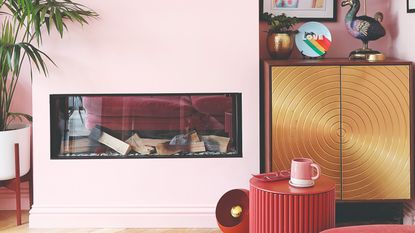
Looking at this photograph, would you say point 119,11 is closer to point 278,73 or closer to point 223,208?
point 278,73

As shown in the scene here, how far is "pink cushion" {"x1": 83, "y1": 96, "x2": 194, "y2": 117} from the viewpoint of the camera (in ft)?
10.3

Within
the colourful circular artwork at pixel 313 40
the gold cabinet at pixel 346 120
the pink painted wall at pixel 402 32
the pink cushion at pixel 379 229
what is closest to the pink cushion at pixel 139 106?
the gold cabinet at pixel 346 120

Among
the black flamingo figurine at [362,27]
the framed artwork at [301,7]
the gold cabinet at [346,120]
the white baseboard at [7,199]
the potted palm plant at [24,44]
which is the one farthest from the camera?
the white baseboard at [7,199]

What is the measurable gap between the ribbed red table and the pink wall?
133cm

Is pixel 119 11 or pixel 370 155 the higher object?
pixel 119 11

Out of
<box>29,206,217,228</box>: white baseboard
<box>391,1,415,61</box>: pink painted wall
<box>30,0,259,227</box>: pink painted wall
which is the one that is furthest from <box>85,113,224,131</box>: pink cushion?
<box>391,1,415,61</box>: pink painted wall

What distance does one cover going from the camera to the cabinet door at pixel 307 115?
9.43 feet

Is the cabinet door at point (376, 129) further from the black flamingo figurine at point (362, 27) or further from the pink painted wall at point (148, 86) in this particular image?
the pink painted wall at point (148, 86)

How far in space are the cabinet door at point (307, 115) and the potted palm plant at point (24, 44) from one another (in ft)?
3.82

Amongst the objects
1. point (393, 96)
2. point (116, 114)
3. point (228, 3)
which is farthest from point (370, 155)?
point (116, 114)

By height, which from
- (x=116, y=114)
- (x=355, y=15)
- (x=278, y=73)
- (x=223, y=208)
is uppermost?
(x=355, y=15)

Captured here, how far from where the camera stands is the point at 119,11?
3025 millimetres

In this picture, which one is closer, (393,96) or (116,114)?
(393,96)

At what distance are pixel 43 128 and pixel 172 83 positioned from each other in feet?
2.62
